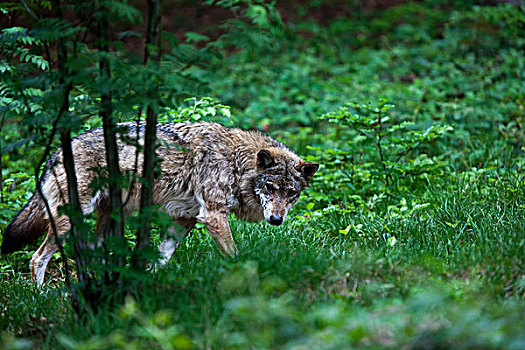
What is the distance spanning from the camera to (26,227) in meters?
5.80

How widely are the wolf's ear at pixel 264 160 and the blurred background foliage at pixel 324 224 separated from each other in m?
0.85

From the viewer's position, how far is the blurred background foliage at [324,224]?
3215mm

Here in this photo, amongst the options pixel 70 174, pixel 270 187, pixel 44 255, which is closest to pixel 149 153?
pixel 70 174

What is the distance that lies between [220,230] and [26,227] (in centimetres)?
227

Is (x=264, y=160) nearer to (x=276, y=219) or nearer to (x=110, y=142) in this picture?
(x=276, y=219)

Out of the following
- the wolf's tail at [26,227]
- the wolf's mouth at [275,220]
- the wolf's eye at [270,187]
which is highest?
the wolf's eye at [270,187]

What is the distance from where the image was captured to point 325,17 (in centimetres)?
1756

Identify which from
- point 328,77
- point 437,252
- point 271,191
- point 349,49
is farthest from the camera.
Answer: point 349,49

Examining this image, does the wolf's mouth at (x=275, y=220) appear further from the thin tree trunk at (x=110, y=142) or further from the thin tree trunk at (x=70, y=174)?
the thin tree trunk at (x=70, y=174)

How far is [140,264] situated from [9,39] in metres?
2.37

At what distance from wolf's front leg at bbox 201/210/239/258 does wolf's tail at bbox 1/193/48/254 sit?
191 centimetres

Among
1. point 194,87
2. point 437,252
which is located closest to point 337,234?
point 437,252

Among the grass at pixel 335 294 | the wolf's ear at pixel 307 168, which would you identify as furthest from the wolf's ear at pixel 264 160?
the grass at pixel 335 294

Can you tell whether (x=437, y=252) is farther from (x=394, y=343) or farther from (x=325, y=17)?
(x=325, y=17)
